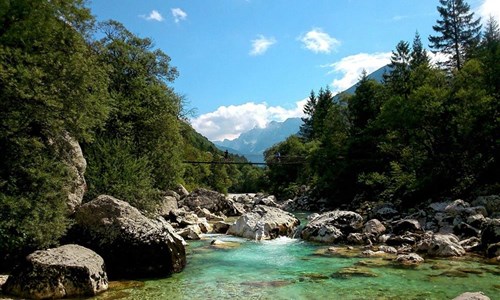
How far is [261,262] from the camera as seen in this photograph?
1399cm

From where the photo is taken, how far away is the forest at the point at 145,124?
11492mm

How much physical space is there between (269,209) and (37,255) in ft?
49.3

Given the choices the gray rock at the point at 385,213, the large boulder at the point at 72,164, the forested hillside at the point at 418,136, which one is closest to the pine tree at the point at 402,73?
the forested hillside at the point at 418,136

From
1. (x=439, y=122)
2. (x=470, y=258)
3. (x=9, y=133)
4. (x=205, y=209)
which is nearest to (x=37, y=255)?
(x=9, y=133)

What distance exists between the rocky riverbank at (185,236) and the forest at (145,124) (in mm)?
1401

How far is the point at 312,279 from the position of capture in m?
11.3

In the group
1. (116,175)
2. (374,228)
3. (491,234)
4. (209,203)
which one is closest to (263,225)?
(374,228)

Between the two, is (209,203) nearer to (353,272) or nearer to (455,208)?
(455,208)

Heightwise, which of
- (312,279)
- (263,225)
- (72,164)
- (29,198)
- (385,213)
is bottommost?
(312,279)

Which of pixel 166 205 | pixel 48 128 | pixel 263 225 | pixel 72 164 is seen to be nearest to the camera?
pixel 48 128

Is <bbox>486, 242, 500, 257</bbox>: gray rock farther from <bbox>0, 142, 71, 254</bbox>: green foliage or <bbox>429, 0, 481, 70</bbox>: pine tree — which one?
<bbox>429, 0, 481, 70</bbox>: pine tree

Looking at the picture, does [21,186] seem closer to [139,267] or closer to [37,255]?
[37,255]

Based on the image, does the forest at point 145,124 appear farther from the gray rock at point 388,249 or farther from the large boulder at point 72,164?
the gray rock at point 388,249

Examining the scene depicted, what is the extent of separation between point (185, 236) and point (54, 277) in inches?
416
